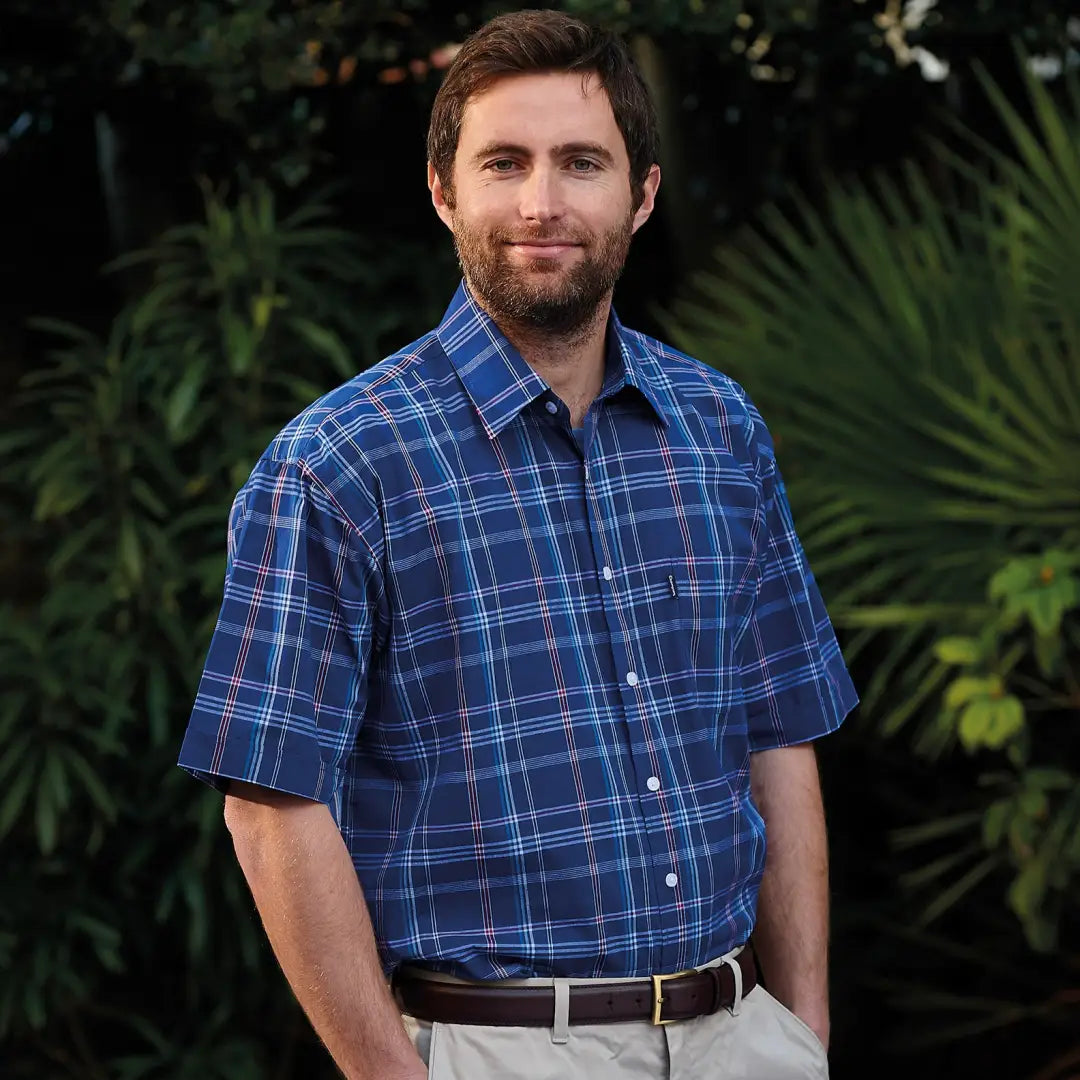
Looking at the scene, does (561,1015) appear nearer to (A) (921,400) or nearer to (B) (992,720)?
(B) (992,720)

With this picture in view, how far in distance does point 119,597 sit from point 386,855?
1635 millimetres

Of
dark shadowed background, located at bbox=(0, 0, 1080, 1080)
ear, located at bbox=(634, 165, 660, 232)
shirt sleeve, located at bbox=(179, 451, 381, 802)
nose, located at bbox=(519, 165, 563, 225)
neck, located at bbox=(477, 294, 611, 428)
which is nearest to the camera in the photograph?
shirt sleeve, located at bbox=(179, 451, 381, 802)

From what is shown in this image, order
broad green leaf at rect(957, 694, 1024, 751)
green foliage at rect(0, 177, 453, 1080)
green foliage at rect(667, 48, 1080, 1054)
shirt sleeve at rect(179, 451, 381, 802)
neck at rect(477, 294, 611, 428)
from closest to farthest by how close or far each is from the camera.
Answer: shirt sleeve at rect(179, 451, 381, 802), neck at rect(477, 294, 611, 428), broad green leaf at rect(957, 694, 1024, 751), green foliage at rect(667, 48, 1080, 1054), green foliage at rect(0, 177, 453, 1080)

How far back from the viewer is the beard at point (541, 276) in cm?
158

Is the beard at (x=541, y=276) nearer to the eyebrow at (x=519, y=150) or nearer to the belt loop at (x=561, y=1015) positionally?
the eyebrow at (x=519, y=150)

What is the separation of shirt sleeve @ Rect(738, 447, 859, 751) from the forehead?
1.44 feet

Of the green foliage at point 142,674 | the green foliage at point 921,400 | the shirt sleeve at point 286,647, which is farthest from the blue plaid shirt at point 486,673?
the green foliage at point 142,674

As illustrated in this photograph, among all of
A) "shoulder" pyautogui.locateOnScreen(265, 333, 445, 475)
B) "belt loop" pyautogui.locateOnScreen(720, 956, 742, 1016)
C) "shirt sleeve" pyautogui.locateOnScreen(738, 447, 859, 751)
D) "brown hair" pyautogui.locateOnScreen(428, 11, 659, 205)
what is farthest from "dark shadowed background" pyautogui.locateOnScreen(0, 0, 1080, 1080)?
"shoulder" pyautogui.locateOnScreen(265, 333, 445, 475)

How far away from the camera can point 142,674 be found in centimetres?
310

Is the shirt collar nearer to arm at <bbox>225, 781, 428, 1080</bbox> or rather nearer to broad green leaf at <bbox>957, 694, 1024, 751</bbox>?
arm at <bbox>225, 781, 428, 1080</bbox>

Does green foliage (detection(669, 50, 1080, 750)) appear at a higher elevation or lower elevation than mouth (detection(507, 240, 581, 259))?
lower

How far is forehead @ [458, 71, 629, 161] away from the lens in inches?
62.1

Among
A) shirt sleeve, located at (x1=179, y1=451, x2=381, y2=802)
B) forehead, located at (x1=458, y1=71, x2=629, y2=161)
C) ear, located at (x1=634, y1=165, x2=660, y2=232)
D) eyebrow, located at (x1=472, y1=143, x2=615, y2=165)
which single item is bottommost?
shirt sleeve, located at (x1=179, y1=451, x2=381, y2=802)

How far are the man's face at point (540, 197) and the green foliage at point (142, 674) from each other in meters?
1.54
